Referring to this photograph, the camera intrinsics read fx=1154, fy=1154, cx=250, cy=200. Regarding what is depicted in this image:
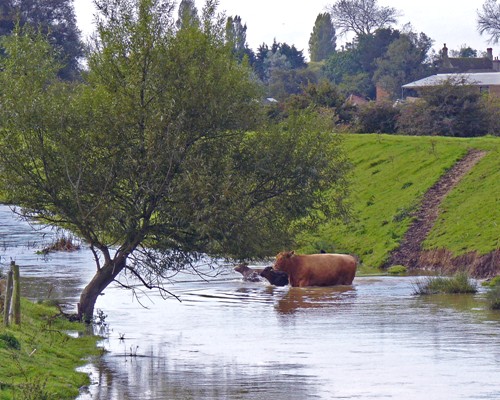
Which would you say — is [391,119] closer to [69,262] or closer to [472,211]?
[472,211]

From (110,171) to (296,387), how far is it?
23.8 feet

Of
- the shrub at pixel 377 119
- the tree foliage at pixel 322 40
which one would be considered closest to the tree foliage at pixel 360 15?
the tree foliage at pixel 322 40

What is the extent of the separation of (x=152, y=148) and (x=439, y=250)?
18154mm

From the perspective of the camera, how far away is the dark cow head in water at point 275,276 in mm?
34250

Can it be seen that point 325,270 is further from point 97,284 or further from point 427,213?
point 97,284

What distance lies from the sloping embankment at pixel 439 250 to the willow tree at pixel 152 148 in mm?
13200

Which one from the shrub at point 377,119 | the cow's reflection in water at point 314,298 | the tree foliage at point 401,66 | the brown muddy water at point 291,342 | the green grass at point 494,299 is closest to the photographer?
the brown muddy water at point 291,342

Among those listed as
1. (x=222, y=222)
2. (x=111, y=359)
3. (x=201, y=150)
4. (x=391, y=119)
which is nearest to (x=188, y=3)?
(x=201, y=150)

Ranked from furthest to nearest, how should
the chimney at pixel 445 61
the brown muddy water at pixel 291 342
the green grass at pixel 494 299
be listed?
1. the chimney at pixel 445 61
2. the green grass at pixel 494 299
3. the brown muddy water at pixel 291 342

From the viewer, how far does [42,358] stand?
61.4 feet

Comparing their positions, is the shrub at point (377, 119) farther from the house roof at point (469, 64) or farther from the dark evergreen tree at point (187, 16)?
the house roof at point (469, 64)

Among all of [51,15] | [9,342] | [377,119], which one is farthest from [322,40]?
[9,342]

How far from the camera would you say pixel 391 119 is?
66.1m

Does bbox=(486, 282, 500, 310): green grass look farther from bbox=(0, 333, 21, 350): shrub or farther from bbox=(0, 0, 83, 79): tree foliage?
bbox=(0, 0, 83, 79): tree foliage
